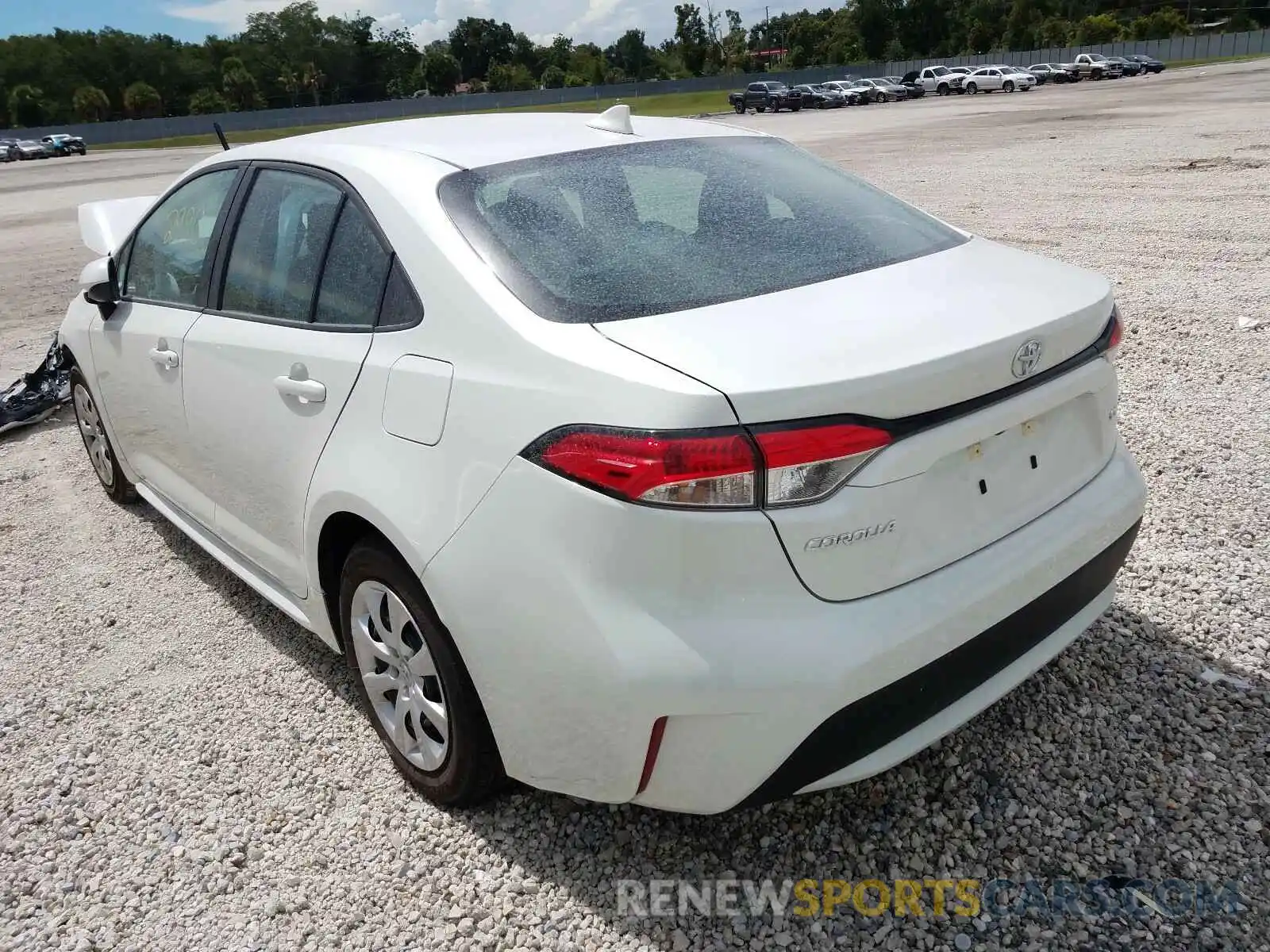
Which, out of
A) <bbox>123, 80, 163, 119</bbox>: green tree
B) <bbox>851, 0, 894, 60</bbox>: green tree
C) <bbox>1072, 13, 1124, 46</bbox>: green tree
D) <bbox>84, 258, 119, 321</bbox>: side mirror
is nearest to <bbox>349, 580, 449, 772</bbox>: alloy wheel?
<bbox>84, 258, 119, 321</bbox>: side mirror

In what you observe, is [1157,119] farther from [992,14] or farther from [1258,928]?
[992,14]

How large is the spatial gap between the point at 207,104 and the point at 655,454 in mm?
110612

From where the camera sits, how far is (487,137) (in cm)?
300

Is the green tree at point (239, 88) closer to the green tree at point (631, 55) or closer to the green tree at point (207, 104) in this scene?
the green tree at point (207, 104)

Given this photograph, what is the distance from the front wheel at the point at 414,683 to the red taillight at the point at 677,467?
0.71 m

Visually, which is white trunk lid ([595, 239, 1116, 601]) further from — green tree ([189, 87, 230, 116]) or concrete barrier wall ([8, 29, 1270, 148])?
green tree ([189, 87, 230, 116])

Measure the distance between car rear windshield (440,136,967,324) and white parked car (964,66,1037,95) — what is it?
54101mm

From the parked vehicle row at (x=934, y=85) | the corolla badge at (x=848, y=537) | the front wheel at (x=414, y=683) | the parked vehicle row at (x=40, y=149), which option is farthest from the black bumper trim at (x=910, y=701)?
the parked vehicle row at (x=40, y=149)

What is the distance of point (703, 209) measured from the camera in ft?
9.20

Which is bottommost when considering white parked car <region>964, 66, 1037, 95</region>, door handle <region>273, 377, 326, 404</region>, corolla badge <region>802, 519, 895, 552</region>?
white parked car <region>964, 66, 1037, 95</region>

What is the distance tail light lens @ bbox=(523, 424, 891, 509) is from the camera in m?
1.89

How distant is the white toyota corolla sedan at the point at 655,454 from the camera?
1.94 m

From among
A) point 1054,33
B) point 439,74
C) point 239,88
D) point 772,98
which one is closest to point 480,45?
point 439,74

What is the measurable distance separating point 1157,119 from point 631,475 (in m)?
23.8
